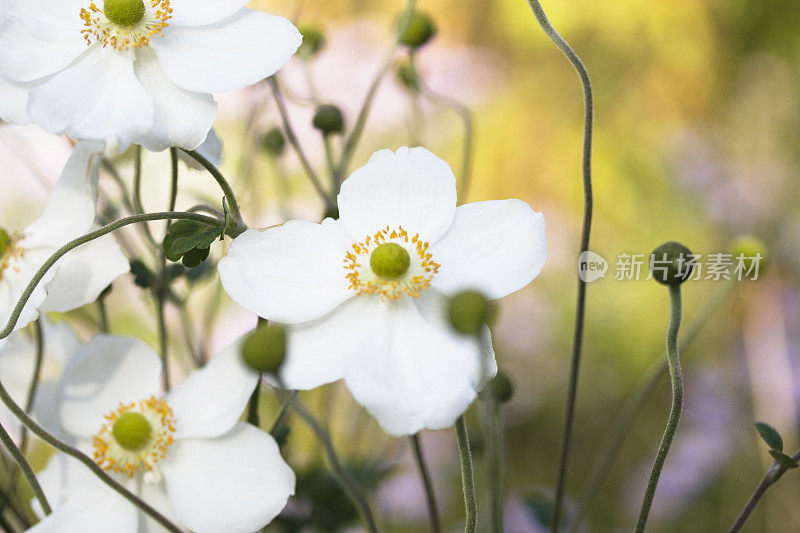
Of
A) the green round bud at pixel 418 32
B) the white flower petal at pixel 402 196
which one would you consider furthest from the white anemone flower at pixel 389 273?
the green round bud at pixel 418 32

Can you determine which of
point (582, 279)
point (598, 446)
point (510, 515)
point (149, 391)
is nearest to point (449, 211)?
point (582, 279)

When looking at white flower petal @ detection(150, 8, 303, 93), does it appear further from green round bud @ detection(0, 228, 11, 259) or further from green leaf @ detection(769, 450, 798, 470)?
green leaf @ detection(769, 450, 798, 470)

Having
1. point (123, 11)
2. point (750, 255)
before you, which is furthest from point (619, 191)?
point (123, 11)

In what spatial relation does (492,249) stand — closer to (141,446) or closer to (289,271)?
(289,271)

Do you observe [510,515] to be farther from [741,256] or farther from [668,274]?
[668,274]

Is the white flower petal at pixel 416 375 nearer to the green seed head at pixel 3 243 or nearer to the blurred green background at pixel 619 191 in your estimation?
the green seed head at pixel 3 243

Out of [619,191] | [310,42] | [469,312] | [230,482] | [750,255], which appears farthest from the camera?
[619,191]
